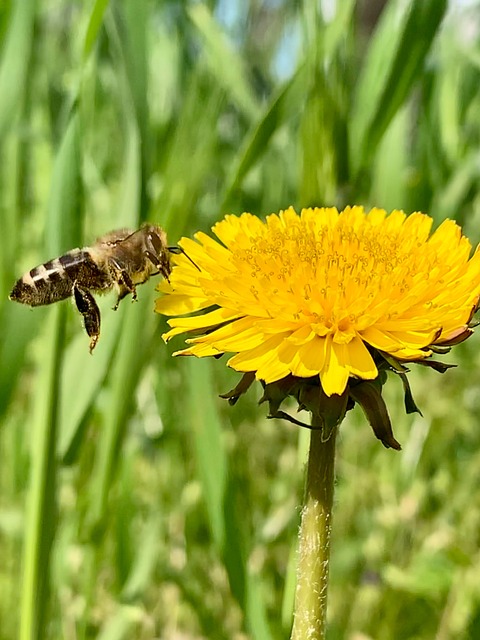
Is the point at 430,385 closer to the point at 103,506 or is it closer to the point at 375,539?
the point at 375,539

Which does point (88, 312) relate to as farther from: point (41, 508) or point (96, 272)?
point (41, 508)

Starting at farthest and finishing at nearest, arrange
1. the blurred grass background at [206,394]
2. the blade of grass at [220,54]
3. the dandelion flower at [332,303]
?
the blade of grass at [220,54] < the blurred grass background at [206,394] < the dandelion flower at [332,303]

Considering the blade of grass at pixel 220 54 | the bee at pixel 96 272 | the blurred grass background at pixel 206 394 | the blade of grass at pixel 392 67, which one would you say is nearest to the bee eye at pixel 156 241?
the bee at pixel 96 272

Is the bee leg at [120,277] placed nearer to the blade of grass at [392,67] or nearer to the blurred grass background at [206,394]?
the blurred grass background at [206,394]

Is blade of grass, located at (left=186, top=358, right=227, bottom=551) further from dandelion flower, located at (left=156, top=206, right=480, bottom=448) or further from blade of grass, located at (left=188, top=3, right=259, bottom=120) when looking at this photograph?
blade of grass, located at (left=188, top=3, right=259, bottom=120)

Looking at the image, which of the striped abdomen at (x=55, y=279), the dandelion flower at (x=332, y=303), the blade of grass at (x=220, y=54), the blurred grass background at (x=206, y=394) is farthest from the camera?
the blade of grass at (x=220, y=54)

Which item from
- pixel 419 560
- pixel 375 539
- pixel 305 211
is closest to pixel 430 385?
pixel 375 539

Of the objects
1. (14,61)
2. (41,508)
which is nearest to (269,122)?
(14,61)
